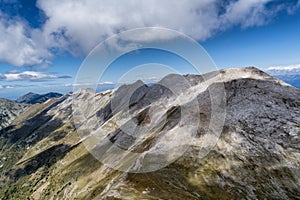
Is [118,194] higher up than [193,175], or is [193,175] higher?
[118,194]

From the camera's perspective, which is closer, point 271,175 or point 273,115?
point 271,175

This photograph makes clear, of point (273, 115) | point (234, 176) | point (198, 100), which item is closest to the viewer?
point (234, 176)

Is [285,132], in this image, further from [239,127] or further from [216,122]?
[216,122]

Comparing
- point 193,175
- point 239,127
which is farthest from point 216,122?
point 193,175

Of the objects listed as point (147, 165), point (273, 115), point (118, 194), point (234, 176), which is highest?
point (273, 115)

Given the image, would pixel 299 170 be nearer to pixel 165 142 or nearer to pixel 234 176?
pixel 234 176

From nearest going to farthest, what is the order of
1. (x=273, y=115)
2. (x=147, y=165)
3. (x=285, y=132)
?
(x=147, y=165)
(x=285, y=132)
(x=273, y=115)

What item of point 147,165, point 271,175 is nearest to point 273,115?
point 271,175

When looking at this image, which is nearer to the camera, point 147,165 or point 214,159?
point 147,165

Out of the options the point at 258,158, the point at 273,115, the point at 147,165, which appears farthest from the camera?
the point at 273,115

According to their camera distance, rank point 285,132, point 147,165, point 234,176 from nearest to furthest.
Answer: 1. point 147,165
2. point 234,176
3. point 285,132
